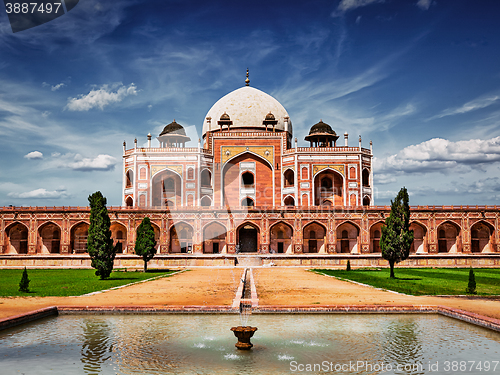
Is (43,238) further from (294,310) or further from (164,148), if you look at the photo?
(294,310)

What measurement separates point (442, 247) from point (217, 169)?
20.0 metres

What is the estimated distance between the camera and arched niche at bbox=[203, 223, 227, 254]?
34.2 meters

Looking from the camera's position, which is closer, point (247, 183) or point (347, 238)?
point (347, 238)

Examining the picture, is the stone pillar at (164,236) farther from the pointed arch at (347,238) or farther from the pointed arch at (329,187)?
the pointed arch at (347,238)

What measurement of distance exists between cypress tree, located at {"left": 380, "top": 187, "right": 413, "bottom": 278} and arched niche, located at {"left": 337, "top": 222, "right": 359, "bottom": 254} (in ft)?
49.9

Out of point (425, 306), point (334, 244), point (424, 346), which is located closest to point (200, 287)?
point (425, 306)

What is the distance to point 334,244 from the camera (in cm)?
3378

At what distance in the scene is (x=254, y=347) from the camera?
6.80 m

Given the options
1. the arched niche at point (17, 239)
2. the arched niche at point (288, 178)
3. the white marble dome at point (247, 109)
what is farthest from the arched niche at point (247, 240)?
the arched niche at point (17, 239)

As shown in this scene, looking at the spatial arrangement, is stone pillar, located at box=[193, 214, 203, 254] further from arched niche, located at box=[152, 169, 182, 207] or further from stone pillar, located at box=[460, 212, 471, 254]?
stone pillar, located at box=[460, 212, 471, 254]

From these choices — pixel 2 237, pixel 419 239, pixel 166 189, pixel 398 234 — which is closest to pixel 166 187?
pixel 166 189

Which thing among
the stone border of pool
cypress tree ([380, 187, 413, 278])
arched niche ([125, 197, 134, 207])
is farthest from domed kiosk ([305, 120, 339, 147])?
the stone border of pool

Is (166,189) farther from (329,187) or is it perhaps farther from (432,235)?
(432,235)

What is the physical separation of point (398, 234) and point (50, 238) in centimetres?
2783
